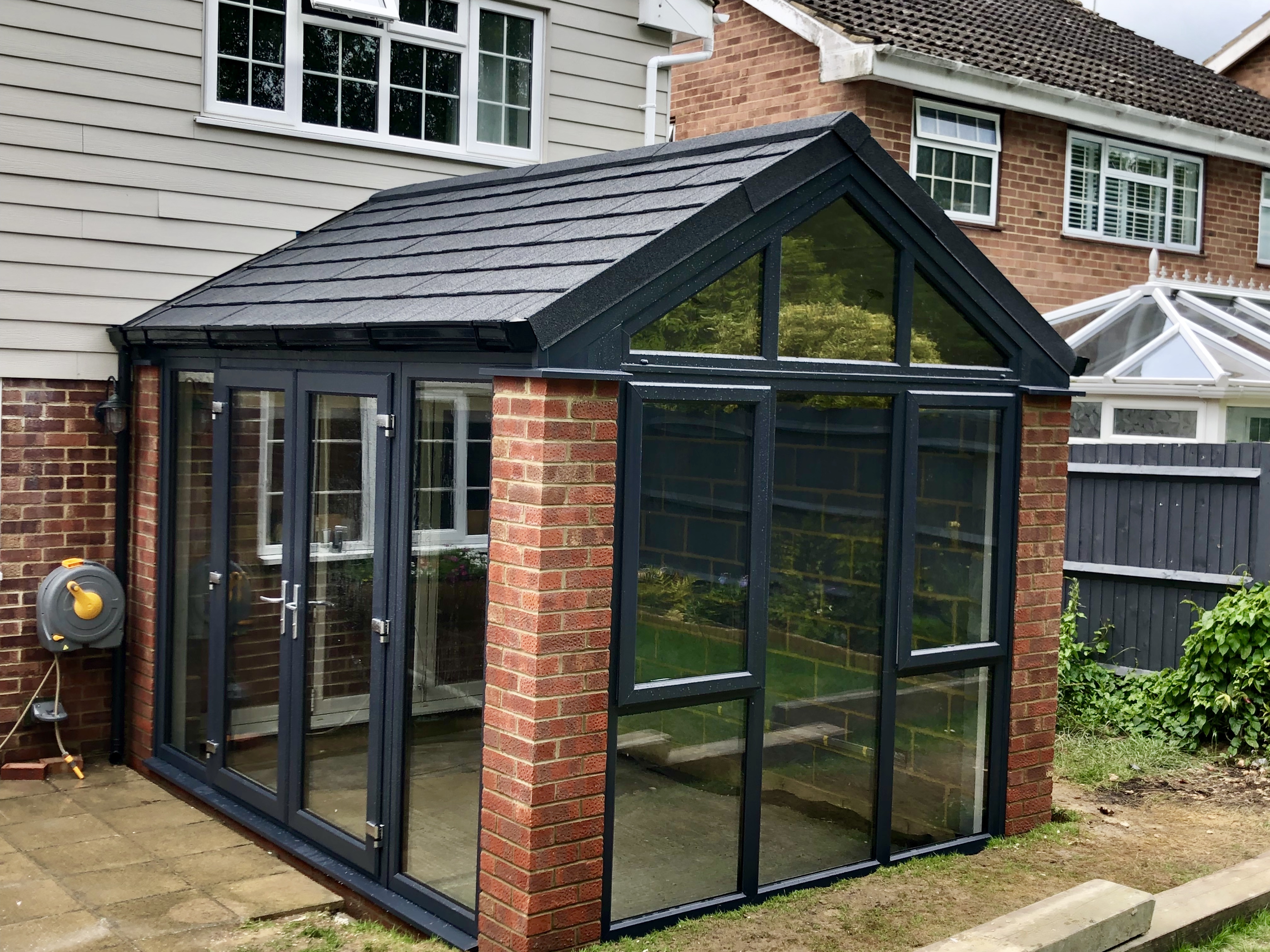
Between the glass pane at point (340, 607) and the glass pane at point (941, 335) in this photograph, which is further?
the glass pane at point (941, 335)

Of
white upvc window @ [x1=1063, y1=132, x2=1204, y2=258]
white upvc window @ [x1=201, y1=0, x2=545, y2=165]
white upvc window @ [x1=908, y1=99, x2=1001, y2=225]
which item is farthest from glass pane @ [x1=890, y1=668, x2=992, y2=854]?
white upvc window @ [x1=1063, y1=132, x2=1204, y2=258]

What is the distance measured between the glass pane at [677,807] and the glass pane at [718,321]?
143 centimetres

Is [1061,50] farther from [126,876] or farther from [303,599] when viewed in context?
[126,876]

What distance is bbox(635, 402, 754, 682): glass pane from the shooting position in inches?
199

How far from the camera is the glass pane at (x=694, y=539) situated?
505cm

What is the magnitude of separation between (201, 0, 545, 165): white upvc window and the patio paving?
13.3 feet

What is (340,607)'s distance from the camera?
5883 millimetres

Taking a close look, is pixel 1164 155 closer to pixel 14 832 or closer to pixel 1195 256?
pixel 1195 256

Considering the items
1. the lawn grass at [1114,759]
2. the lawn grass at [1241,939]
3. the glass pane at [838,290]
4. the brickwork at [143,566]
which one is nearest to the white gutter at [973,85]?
the lawn grass at [1114,759]

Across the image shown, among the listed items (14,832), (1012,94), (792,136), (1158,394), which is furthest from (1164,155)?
(14,832)

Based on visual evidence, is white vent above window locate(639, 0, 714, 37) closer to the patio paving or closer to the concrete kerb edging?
the patio paving

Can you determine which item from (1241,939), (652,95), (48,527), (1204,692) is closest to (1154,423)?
(1204,692)

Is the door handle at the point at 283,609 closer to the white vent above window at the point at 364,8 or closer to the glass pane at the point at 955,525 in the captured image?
the glass pane at the point at 955,525

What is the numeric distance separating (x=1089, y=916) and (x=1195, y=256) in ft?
46.7
